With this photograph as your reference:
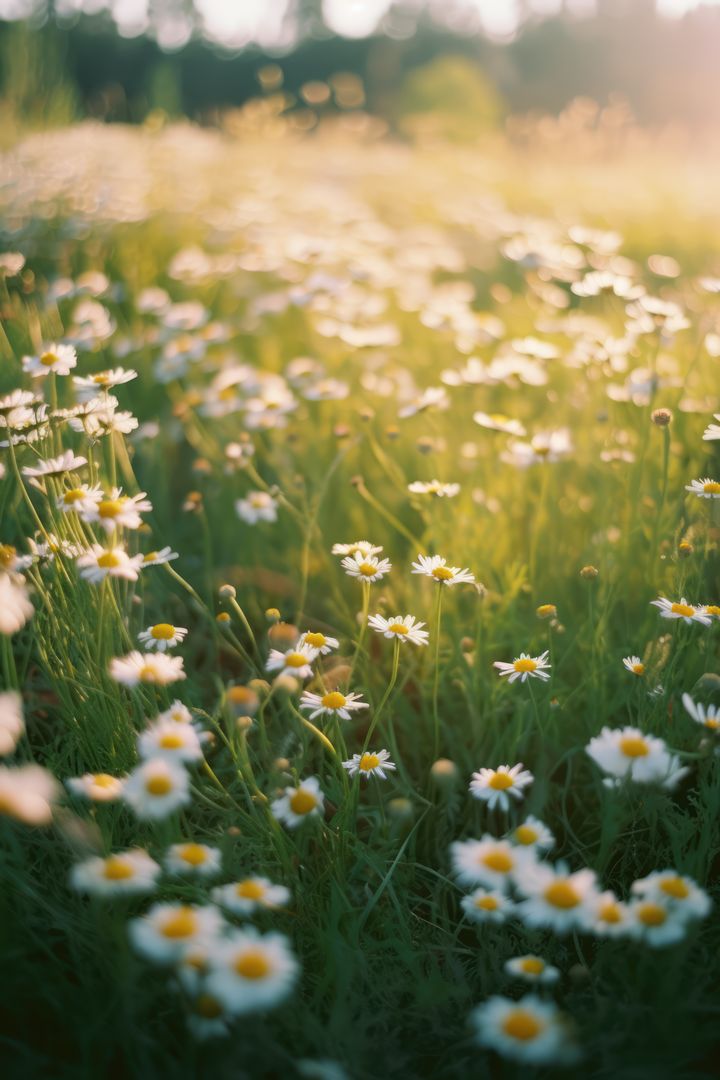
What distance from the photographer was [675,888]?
971mm

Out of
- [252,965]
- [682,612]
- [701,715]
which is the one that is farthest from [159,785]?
[682,612]

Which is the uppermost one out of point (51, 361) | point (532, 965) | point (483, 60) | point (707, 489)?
point (483, 60)

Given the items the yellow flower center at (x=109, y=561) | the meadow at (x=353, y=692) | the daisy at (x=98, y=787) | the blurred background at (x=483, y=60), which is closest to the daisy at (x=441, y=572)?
the meadow at (x=353, y=692)

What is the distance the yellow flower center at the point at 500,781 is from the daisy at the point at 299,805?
0.26 m

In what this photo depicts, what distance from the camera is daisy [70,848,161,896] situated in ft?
2.84

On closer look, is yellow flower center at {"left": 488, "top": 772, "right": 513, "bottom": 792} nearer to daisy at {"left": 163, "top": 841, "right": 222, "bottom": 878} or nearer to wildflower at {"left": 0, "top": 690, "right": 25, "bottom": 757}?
daisy at {"left": 163, "top": 841, "right": 222, "bottom": 878}

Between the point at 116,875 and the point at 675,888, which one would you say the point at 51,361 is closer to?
the point at 116,875

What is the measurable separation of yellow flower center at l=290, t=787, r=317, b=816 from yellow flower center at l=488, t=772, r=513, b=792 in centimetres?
27

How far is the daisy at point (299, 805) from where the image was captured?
1093 millimetres

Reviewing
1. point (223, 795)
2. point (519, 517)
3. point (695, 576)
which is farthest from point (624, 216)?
point (223, 795)

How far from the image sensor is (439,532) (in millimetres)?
1890

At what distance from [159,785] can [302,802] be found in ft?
0.80

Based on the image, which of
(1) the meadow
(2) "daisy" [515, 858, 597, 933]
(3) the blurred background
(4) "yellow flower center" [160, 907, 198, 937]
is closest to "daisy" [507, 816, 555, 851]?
(1) the meadow

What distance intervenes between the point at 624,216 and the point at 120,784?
558cm
